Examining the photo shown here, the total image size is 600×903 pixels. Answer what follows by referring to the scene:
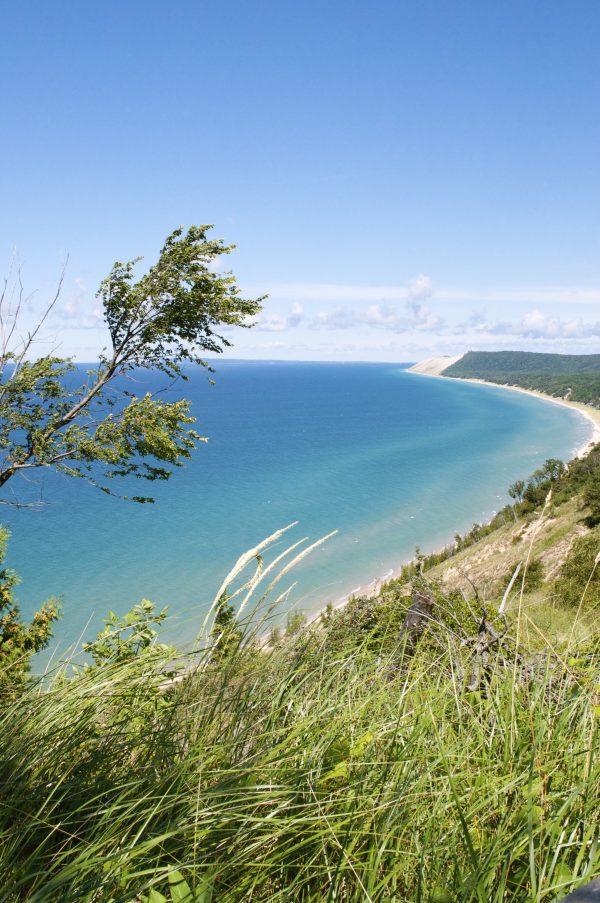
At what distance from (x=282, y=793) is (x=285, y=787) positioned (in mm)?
144

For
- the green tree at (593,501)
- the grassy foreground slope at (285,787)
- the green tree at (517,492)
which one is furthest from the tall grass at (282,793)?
the green tree at (517,492)

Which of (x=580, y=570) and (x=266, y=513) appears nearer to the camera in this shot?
(x=580, y=570)

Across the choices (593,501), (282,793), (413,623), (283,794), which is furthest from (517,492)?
(282,793)

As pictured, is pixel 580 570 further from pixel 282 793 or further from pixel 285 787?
pixel 282 793

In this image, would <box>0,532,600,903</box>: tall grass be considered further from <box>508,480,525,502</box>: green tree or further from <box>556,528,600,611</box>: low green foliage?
<box>508,480,525,502</box>: green tree

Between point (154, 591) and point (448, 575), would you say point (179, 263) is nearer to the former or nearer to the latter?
point (448, 575)

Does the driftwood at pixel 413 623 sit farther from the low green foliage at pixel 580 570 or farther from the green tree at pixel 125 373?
the low green foliage at pixel 580 570

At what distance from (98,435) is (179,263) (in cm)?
365

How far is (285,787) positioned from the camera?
150cm

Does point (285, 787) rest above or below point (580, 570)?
above

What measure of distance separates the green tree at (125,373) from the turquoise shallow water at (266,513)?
3.59 m

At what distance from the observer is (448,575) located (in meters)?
31.1

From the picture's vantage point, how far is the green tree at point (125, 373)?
9.26m

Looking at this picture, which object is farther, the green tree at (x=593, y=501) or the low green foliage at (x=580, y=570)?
the green tree at (x=593, y=501)
